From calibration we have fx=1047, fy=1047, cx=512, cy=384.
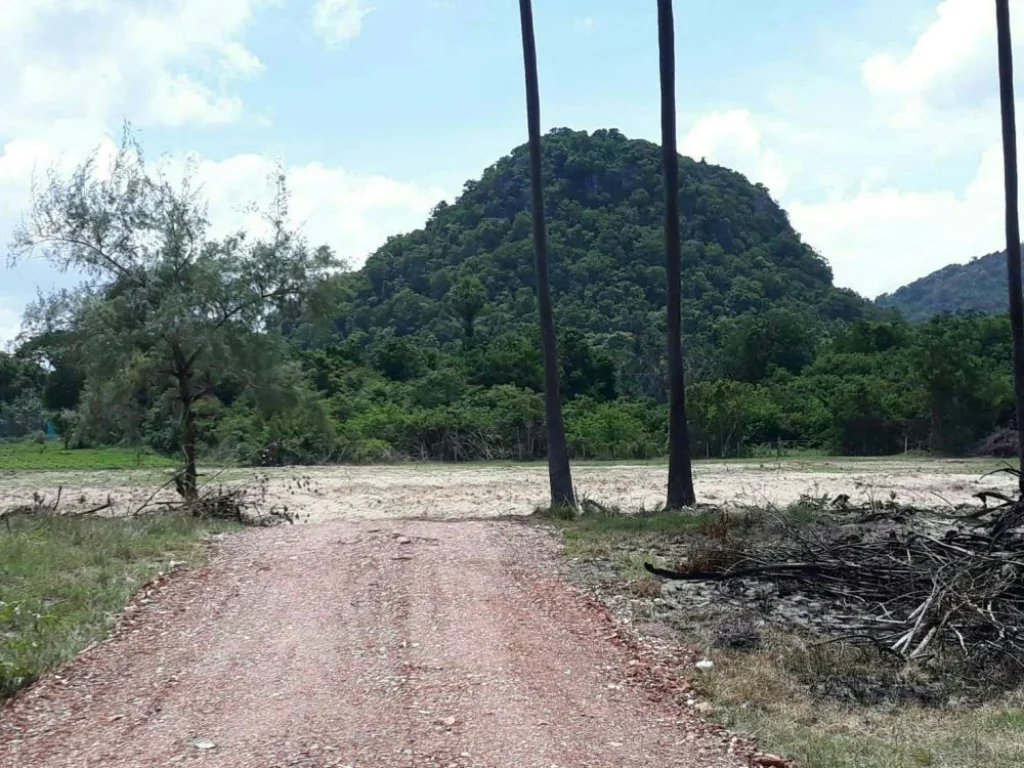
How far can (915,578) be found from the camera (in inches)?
350

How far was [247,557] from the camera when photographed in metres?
12.0

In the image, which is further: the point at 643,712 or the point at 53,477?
the point at 53,477

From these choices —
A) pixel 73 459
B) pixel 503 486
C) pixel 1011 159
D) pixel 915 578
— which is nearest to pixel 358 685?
pixel 915 578

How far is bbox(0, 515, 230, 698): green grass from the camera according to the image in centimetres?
770

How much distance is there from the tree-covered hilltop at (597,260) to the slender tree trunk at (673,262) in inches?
1782

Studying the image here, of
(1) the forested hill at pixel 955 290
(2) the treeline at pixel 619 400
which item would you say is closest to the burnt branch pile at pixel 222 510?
(2) the treeline at pixel 619 400

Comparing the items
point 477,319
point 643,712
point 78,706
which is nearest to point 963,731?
point 643,712

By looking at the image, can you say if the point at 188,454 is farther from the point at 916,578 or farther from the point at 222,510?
the point at 916,578

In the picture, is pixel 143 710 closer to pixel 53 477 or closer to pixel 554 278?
pixel 53 477

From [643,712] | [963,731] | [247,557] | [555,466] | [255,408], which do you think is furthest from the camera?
[255,408]

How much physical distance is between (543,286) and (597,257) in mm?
56772

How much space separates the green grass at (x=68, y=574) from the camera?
7.70 meters

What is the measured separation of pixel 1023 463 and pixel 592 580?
821cm

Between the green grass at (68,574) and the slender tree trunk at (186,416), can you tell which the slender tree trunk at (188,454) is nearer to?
the slender tree trunk at (186,416)
